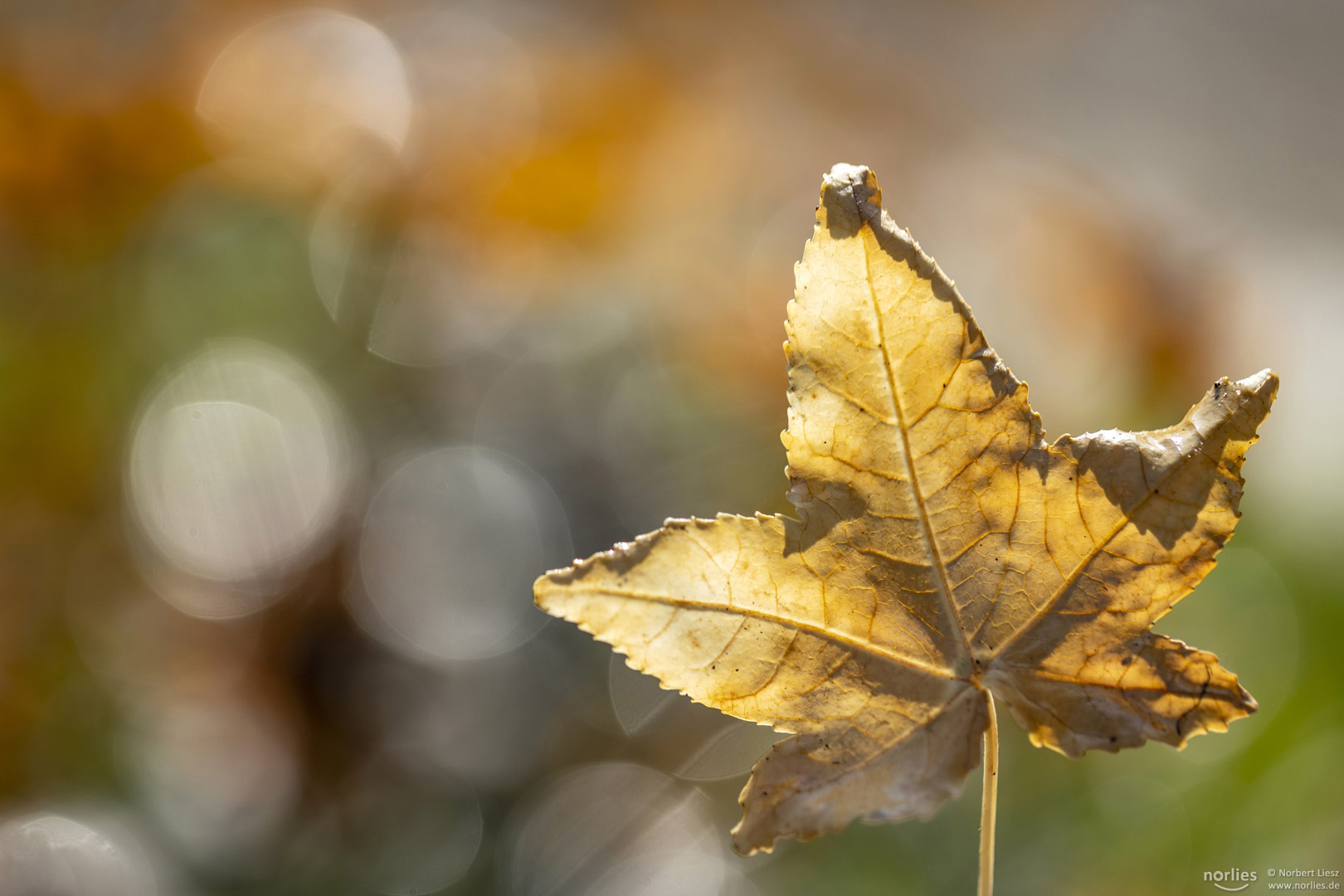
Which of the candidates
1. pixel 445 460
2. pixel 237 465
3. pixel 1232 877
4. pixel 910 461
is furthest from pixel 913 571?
pixel 237 465

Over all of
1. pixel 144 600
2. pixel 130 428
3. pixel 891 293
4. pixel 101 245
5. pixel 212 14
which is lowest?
pixel 891 293

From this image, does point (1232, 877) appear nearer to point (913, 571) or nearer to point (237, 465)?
point (913, 571)

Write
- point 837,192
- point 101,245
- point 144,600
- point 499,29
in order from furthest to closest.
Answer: point 499,29
point 101,245
point 144,600
point 837,192

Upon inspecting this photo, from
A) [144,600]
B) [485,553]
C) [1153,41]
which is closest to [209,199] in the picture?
[144,600]

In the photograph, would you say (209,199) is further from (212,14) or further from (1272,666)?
(1272,666)

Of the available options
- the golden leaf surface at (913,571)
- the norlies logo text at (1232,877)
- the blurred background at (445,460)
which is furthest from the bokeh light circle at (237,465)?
the norlies logo text at (1232,877)

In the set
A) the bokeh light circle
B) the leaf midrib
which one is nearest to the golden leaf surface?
the leaf midrib
